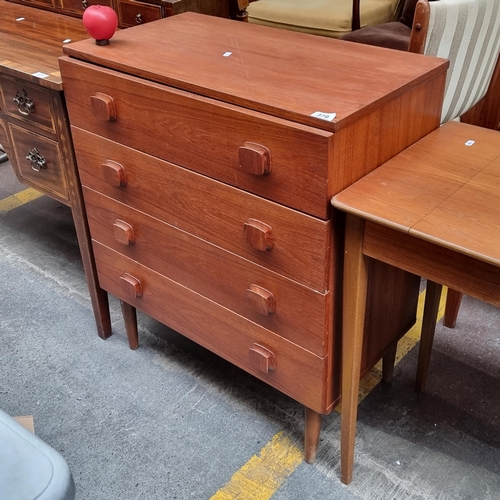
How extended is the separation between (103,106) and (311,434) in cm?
86

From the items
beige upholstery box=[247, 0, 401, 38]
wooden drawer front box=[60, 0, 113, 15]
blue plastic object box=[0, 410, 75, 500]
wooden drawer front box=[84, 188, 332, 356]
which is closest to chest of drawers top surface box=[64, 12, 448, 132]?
wooden drawer front box=[84, 188, 332, 356]

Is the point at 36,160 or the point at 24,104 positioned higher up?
the point at 24,104

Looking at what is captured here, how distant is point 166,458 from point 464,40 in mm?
1255

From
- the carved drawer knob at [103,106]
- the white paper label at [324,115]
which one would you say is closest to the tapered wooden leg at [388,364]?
the white paper label at [324,115]

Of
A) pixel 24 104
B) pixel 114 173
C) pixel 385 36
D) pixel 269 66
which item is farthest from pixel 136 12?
pixel 385 36

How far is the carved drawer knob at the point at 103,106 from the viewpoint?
134 cm

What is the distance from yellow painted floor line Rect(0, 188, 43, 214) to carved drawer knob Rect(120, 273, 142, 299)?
1.22m

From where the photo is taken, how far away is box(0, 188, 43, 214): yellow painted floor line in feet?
8.57

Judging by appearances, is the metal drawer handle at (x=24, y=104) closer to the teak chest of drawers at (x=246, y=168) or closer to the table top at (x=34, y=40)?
the table top at (x=34, y=40)

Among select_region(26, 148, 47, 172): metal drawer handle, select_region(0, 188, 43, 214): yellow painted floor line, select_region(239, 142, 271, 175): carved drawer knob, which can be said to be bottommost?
select_region(0, 188, 43, 214): yellow painted floor line

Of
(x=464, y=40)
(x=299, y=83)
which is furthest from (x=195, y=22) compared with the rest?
(x=464, y=40)

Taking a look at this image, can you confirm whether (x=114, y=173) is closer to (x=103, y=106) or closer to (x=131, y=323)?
(x=103, y=106)

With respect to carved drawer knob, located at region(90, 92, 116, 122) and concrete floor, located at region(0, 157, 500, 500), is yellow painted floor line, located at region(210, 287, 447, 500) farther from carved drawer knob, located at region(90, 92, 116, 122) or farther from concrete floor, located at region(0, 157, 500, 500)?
carved drawer knob, located at region(90, 92, 116, 122)

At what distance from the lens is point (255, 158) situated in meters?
1.10
